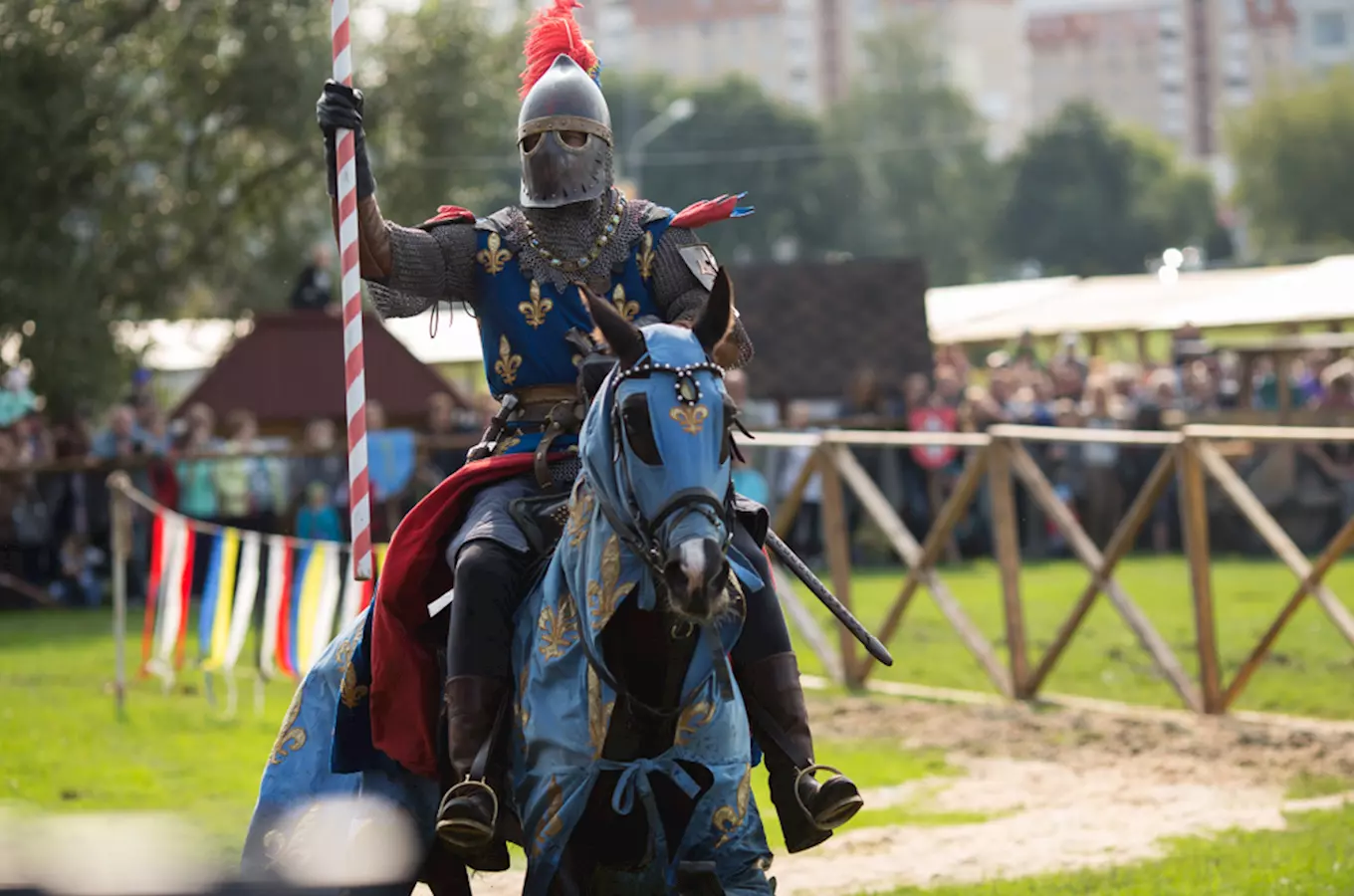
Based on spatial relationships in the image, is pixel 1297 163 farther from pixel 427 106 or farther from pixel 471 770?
pixel 471 770

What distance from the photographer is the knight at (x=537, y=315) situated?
5.63 metres

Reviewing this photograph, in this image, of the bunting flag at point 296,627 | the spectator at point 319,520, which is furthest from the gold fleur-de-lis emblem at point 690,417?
the spectator at point 319,520

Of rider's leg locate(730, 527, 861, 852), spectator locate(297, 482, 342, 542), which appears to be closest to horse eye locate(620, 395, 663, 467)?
rider's leg locate(730, 527, 861, 852)

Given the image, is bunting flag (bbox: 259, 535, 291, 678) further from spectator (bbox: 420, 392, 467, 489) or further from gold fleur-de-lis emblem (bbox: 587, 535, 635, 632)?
gold fleur-de-lis emblem (bbox: 587, 535, 635, 632)

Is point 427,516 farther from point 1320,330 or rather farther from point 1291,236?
point 1291,236

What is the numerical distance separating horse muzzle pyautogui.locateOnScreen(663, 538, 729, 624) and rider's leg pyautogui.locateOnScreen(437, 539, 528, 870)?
94 cm

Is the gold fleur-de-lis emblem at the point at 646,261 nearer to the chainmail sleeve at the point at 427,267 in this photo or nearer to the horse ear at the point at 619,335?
the chainmail sleeve at the point at 427,267

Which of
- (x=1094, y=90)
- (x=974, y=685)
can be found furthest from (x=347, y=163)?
(x=1094, y=90)

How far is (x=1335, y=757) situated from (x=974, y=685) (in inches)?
127

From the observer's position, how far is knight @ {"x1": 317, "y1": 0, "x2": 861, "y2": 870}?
18.5 feet

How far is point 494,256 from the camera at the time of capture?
6.12m

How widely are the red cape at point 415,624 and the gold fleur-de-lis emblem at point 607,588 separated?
2.84ft

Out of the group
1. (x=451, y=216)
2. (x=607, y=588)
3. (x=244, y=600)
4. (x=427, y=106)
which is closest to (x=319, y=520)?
(x=244, y=600)

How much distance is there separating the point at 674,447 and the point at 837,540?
9.40 metres
